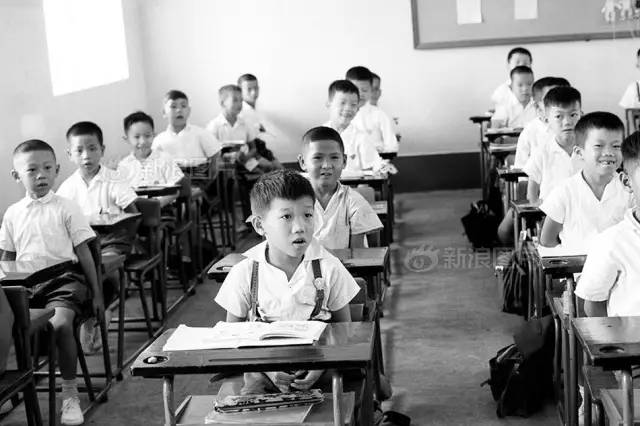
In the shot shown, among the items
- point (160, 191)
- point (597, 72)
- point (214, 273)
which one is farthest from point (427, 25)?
point (214, 273)

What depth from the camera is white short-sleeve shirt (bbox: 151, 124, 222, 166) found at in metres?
6.68

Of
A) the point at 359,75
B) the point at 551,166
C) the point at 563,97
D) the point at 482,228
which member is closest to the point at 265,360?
the point at 551,166

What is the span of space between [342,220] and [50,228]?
3.90ft

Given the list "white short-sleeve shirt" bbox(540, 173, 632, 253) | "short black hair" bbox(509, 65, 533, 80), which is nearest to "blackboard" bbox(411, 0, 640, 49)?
"short black hair" bbox(509, 65, 533, 80)

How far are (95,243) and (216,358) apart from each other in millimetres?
2009

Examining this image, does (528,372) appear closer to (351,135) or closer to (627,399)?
(627,399)

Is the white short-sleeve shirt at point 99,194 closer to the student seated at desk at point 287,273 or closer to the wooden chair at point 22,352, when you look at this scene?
the wooden chair at point 22,352

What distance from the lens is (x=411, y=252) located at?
6.22 m

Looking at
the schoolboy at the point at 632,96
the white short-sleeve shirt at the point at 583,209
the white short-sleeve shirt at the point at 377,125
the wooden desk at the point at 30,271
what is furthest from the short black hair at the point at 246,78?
the white short-sleeve shirt at the point at 583,209

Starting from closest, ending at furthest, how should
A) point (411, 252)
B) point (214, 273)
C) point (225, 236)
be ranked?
point (214, 273) → point (411, 252) → point (225, 236)

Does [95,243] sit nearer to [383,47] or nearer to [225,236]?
[225,236]

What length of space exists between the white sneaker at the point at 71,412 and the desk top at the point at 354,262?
2.74 feet

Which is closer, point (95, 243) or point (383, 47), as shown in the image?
point (95, 243)

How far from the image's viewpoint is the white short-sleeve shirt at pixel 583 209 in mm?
3344
